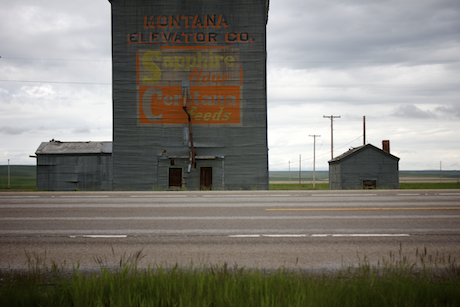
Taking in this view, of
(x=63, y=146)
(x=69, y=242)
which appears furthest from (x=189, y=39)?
(x=69, y=242)

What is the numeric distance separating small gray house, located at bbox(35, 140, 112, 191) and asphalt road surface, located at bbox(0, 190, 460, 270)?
23.8m

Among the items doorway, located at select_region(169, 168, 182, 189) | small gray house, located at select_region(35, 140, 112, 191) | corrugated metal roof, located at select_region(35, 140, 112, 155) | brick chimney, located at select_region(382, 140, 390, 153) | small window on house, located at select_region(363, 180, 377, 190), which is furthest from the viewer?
brick chimney, located at select_region(382, 140, 390, 153)

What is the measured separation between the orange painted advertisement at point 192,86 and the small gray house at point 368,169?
47.0ft

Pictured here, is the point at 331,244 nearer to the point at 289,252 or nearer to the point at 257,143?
the point at 289,252

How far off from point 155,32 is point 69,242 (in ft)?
80.1

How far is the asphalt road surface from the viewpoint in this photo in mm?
5797

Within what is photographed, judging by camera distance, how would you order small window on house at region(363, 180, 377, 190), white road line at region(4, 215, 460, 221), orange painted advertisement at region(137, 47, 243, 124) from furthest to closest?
small window on house at region(363, 180, 377, 190)
orange painted advertisement at region(137, 47, 243, 124)
white road line at region(4, 215, 460, 221)

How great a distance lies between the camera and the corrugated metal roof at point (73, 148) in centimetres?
3541

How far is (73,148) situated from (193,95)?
17.0 m

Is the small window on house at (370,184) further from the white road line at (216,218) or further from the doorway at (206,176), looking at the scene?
the white road line at (216,218)

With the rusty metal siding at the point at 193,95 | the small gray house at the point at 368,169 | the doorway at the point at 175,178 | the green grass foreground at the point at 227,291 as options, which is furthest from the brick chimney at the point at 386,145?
the green grass foreground at the point at 227,291

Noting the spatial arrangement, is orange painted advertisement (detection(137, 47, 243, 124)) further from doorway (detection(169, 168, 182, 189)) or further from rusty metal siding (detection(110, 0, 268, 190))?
doorway (detection(169, 168, 182, 189))

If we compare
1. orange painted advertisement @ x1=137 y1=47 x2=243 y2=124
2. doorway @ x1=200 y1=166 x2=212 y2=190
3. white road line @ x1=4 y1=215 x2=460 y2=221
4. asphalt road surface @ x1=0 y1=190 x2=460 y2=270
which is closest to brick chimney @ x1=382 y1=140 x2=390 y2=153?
orange painted advertisement @ x1=137 y1=47 x2=243 y2=124

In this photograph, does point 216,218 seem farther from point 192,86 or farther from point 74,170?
point 74,170
